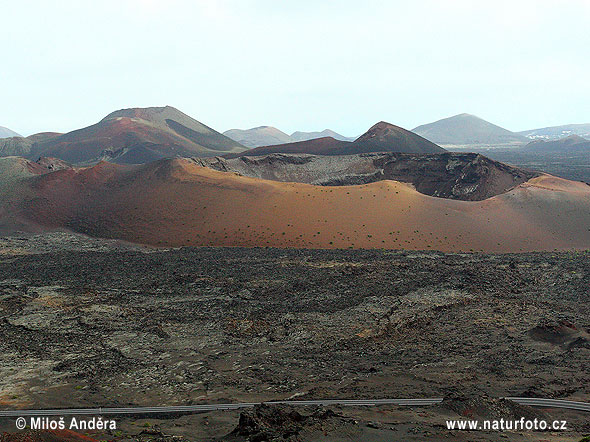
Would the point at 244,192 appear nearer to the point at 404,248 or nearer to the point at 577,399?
the point at 404,248

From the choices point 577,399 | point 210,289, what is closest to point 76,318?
point 210,289

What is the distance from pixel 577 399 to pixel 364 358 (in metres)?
6.26

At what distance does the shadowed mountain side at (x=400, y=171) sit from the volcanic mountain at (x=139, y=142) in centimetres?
4704

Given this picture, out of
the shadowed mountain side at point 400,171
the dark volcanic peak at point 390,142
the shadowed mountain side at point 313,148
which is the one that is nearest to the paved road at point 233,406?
the shadowed mountain side at point 400,171

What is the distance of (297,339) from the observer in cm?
1698

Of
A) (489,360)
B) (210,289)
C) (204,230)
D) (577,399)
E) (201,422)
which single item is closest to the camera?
(201,422)

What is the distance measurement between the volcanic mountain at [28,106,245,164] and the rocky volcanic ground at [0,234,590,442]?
8151 centimetres

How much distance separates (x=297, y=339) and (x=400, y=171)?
48.2 meters

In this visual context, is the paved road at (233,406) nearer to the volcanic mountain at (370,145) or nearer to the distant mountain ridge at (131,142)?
the volcanic mountain at (370,145)

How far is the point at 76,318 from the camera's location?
18.8 metres

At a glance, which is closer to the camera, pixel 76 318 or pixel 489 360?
pixel 489 360

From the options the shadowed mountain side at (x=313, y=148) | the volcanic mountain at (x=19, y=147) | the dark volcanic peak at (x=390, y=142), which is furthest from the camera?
the volcanic mountain at (x=19, y=147)

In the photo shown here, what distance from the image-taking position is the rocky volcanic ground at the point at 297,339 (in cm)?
1095

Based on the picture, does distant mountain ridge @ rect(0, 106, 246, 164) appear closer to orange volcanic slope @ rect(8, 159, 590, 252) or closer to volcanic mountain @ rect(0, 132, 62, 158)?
volcanic mountain @ rect(0, 132, 62, 158)
